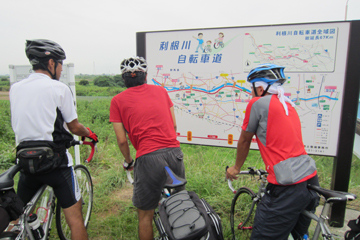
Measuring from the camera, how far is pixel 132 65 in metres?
2.31

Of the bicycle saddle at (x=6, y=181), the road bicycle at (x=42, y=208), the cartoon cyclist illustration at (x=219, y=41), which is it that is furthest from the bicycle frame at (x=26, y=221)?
the cartoon cyclist illustration at (x=219, y=41)

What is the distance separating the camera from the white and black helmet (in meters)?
2.30

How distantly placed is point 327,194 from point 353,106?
1.61 meters

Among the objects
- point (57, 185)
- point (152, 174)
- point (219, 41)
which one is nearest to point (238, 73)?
point (219, 41)

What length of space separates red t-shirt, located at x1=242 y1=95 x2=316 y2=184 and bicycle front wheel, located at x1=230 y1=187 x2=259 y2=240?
2.89ft


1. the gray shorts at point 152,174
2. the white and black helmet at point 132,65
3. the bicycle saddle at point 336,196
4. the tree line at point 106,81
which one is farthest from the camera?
the tree line at point 106,81

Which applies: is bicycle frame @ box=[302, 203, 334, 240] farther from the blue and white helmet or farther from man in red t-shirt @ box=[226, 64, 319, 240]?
the blue and white helmet

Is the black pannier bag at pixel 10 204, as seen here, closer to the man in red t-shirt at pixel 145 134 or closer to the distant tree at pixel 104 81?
the man in red t-shirt at pixel 145 134

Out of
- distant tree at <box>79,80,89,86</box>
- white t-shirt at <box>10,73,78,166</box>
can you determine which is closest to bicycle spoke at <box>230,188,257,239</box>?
white t-shirt at <box>10,73,78,166</box>

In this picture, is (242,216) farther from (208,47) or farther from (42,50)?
(42,50)

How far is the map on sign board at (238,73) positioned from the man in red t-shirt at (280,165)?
1.25m

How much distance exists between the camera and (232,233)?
→ 2.89 metres

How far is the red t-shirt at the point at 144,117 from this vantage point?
2.26 meters

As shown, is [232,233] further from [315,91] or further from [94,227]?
[315,91]
